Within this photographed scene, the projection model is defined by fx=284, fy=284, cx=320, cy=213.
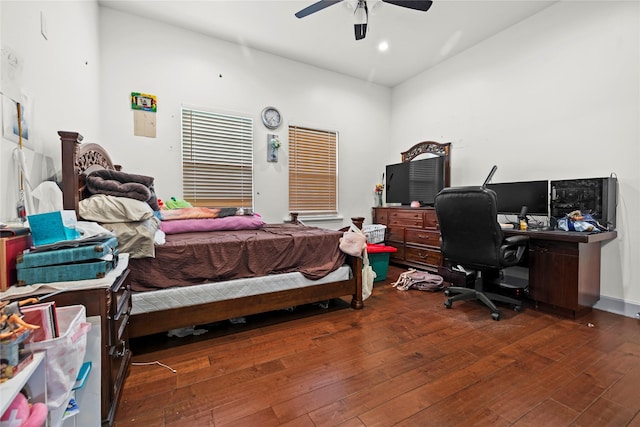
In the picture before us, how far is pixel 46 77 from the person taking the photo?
5.93ft

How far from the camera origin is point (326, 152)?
15.4 feet

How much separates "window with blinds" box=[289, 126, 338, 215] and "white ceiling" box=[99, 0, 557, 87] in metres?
1.15

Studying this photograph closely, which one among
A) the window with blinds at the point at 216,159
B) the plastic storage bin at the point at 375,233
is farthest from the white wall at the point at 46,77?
the plastic storage bin at the point at 375,233

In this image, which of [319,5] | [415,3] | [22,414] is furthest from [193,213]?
[415,3]

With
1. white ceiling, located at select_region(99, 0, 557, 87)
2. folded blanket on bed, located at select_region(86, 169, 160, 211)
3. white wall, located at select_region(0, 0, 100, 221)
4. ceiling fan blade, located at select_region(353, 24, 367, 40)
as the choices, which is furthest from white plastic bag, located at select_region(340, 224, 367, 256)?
white ceiling, located at select_region(99, 0, 557, 87)

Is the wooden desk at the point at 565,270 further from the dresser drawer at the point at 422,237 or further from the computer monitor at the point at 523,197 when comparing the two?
the dresser drawer at the point at 422,237

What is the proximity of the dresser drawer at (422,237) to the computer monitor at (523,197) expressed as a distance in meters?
0.86

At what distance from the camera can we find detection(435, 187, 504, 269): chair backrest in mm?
2430

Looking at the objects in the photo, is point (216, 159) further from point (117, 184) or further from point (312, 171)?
point (117, 184)

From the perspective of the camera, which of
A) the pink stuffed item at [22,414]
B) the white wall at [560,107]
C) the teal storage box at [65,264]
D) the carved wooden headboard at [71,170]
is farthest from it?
the white wall at [560,107]

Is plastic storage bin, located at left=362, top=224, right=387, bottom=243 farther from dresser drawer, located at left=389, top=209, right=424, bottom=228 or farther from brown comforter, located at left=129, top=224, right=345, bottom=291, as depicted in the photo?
brown comforter, located at left=129, top=224, right=345, bottom=291

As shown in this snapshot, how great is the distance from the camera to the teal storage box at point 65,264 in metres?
1.13

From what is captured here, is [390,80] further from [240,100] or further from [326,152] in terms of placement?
[240,100]

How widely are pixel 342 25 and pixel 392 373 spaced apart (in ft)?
12.2
